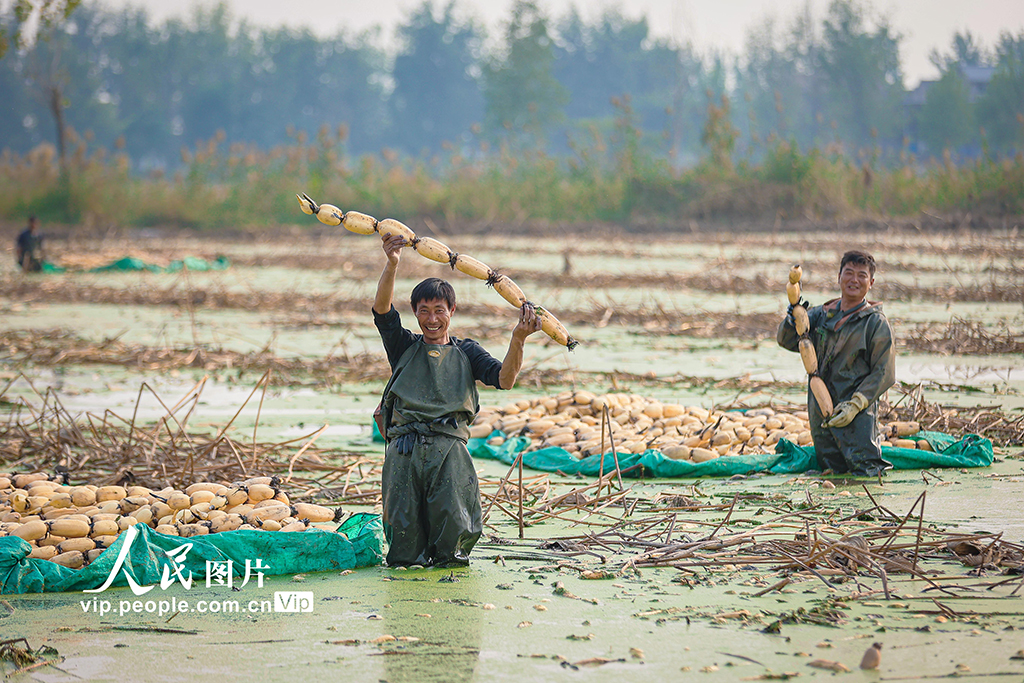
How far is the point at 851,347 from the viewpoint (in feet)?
16.4

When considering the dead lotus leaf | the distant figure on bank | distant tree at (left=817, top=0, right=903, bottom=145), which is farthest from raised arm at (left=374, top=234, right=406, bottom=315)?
distant tree at (left=817, top=0, right=903, bottom=145)

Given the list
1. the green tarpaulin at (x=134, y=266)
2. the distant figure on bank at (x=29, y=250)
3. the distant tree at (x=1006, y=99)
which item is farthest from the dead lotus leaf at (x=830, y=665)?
the distant tree at (x=1006, y=99)

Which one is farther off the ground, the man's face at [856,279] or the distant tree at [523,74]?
the distant tree at [523,74]

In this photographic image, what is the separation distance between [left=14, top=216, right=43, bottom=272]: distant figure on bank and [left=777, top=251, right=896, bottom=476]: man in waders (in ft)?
44.4

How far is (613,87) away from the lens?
6800 cm

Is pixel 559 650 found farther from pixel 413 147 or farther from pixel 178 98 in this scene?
pixel 178 98

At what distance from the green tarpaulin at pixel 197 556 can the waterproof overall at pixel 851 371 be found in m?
2.37

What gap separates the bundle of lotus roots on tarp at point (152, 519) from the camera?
141 inches

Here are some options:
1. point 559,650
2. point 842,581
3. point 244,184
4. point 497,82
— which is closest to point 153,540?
point 559,650

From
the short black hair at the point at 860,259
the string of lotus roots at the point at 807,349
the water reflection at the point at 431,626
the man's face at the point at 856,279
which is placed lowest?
the water reflection at the point at 431,626

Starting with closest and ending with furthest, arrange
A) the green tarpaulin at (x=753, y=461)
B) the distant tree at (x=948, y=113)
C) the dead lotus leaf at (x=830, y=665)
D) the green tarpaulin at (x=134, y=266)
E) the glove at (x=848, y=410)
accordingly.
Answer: the dead lotus leaf at (x=830, y=665) < the glove at (x=848, y=410) < the green tarpaulin at (x=753, y=461) < the green tarpaulin at (x=134, y=266) < the distant tree at (x=948, y=113)

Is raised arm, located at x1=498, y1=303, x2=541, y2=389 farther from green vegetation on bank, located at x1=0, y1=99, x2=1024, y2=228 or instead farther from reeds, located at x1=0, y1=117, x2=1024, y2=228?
reeds, located at x1=0, y1=117, x2=1024, y2=228

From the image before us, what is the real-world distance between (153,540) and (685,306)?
29.9ft

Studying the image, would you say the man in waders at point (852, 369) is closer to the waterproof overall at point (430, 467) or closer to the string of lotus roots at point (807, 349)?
the string of lotus roots at point (807, 349)
